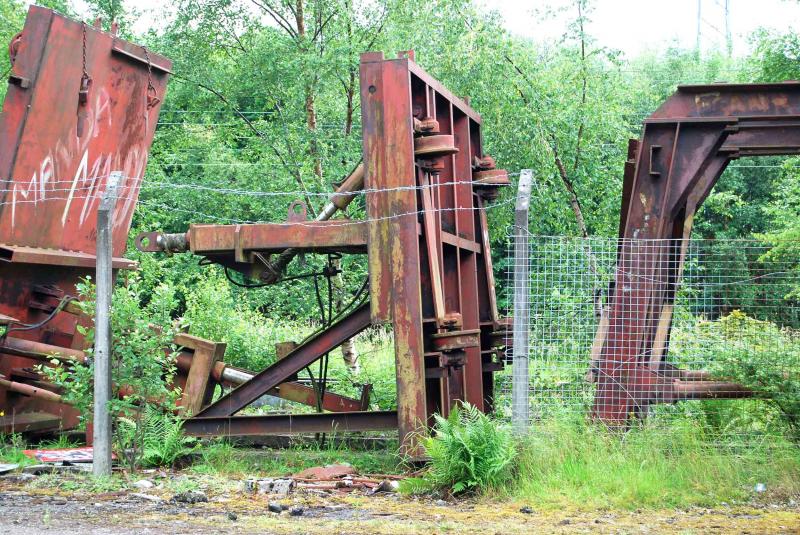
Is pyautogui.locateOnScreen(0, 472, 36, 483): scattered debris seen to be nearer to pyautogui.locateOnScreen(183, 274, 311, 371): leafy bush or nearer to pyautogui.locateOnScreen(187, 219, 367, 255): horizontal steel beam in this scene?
pyautogui.locateOnScreen(187, 219, 367, 255): horizontal steel beam

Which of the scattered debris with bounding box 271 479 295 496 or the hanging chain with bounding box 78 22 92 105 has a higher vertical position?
the hanging chain with bounding box 78 22 92 105

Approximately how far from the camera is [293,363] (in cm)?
909

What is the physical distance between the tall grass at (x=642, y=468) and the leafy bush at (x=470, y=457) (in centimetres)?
19

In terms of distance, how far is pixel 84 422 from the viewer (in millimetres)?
8320

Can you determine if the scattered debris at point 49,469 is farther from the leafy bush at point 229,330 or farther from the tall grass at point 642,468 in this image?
the leafy bush at point 229,330

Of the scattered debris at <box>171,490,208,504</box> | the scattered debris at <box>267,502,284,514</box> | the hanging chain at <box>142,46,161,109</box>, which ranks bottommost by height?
the scattered debris at <box>267,502,284,514</box>

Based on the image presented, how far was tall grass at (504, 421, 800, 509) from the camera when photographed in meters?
6.98

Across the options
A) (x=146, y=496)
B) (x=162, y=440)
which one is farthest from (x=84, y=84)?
(x=146, y=496)

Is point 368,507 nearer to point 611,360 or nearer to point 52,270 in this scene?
point 611,360

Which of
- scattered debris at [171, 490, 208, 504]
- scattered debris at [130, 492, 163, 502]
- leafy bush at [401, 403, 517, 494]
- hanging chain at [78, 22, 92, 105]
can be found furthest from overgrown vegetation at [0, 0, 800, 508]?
hanging chain at [78, 22, 92, 105]

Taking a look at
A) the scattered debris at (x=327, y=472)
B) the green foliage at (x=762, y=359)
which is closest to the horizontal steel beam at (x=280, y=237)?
the scattered debris at (x=327, y=472)

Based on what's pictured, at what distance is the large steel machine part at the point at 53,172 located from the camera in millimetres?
9477

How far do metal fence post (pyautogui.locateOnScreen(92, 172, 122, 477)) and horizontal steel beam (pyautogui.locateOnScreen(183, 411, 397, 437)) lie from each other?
1.40 metres

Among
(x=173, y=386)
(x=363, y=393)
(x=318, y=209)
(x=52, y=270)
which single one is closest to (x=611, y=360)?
(x=363, y=393)
